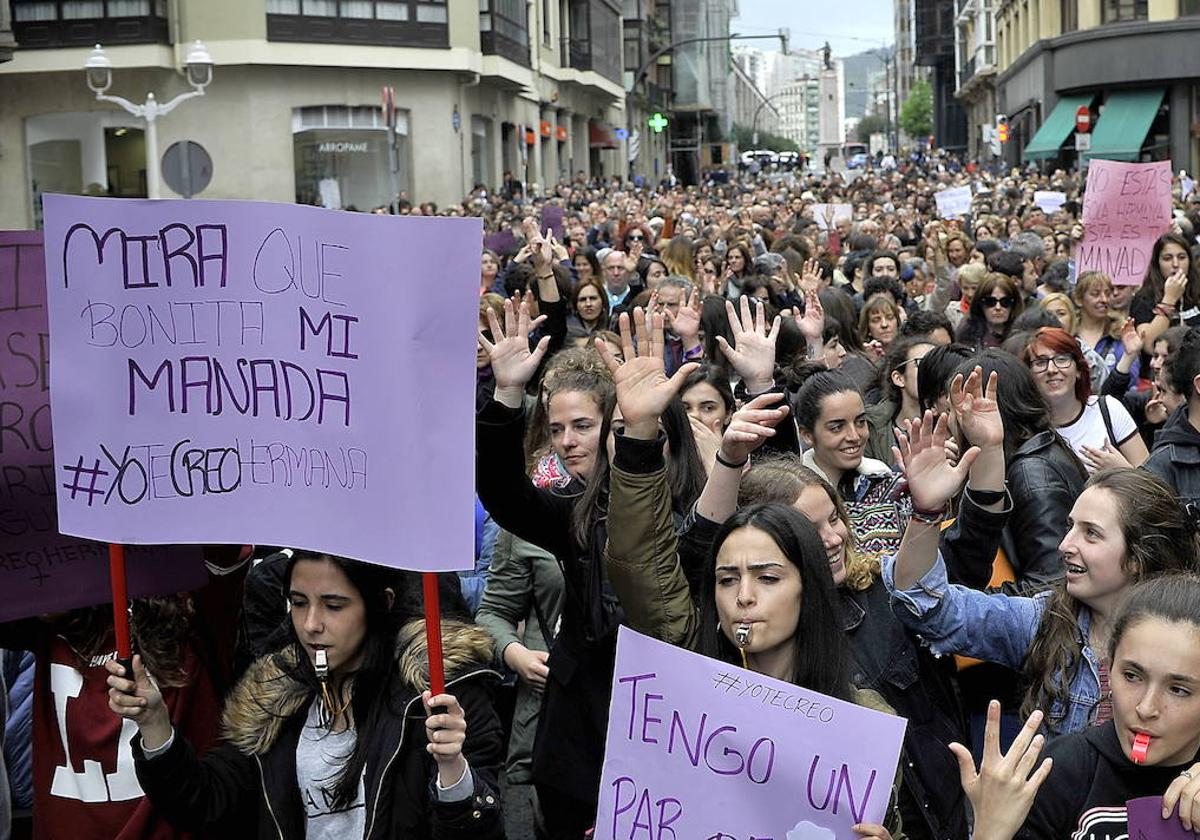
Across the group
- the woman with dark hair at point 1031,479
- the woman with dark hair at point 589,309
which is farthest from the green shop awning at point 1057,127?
the woman with dark hair at point 1031,479

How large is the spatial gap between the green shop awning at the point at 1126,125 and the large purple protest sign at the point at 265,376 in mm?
Result: 39007

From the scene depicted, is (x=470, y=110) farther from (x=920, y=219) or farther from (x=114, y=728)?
(x=114, y=728)

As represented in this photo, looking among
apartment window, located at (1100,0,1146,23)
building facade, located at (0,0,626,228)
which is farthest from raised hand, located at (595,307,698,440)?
apartment window, located at (1100,0,1146,23)

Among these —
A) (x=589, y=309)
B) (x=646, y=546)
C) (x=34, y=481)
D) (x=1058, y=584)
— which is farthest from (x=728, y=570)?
(x=589, y=309)

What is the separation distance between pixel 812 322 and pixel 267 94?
31.3m

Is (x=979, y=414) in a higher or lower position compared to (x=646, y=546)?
higher

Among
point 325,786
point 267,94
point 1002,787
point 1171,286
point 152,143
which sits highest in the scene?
point 267,94

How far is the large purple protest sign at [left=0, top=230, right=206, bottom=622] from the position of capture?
12.8ft

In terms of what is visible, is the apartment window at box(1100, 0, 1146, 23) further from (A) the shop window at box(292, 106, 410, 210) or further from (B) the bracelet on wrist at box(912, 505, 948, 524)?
(B) the bracelet on wrist at box(912, 505, 948, 524)

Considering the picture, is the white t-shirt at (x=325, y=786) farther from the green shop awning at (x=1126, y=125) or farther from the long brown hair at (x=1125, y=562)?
the green shop awning at (x=1126, y=125)

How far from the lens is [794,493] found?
3.83 meters

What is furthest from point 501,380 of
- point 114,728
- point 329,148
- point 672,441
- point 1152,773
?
point 329,148

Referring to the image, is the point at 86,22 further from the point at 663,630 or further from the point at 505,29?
the point at 663,630

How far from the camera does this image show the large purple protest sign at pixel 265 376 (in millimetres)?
3250
